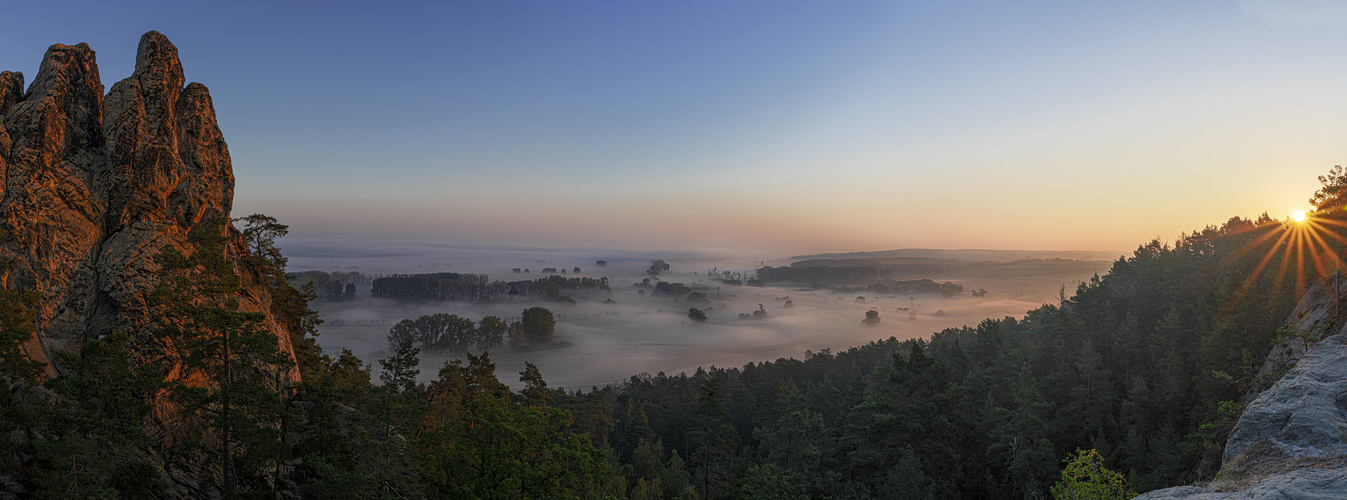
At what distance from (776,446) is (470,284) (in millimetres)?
150209

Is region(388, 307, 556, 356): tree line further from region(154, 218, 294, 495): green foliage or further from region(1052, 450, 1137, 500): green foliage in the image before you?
region(1052, 450, 1137, 500): green foliage

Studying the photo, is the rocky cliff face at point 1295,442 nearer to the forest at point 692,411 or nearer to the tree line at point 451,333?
the forest at point 692,411

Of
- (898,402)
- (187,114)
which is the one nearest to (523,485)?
(187,114)

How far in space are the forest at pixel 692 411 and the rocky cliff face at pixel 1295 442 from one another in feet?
24.3

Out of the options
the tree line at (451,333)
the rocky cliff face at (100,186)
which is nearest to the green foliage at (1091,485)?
the rocky cliff face at (100,186)

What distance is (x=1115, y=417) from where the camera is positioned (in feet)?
147

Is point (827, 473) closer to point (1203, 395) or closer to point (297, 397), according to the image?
point (1203, 395)

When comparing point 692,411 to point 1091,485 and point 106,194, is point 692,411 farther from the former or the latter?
point 106,194

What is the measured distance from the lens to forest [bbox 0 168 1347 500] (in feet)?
46.4

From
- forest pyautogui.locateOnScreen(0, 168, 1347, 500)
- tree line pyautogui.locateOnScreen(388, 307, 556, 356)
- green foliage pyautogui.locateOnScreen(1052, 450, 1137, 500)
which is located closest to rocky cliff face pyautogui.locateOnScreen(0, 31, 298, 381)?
forest pyautogui.locateOnScreen(0, 168, 1347, 500)

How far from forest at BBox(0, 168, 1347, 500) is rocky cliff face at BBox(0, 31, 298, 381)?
2014 mm

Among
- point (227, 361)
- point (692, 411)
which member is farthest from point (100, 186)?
point (692, 411)

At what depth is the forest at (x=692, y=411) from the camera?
14141 millimetres

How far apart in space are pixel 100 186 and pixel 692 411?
141 ft
